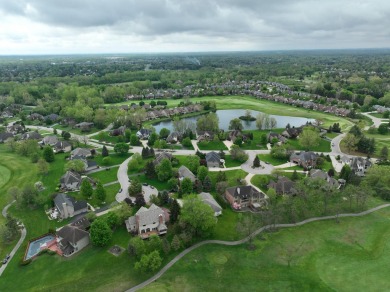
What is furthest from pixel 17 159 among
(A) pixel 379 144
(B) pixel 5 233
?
(A) pixel 379 144

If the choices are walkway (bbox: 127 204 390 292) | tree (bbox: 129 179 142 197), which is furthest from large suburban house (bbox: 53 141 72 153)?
walkway (bbox: 127 204 390 292)

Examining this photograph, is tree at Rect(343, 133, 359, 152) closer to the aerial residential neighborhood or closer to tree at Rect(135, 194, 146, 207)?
the aerial residential neighborhood

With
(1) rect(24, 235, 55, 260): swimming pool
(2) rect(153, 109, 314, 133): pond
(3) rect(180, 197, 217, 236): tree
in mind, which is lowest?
(2) rect(153, 109, 314, 133): pond

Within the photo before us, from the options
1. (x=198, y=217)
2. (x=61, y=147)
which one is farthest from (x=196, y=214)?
(x=61, y=147)

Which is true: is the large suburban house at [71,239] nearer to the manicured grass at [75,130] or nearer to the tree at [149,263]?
the tree at [149,263]

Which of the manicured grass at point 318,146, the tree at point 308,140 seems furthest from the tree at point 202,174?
the tree at point 308,140

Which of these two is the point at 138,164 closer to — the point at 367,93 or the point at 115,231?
the point at 115,231

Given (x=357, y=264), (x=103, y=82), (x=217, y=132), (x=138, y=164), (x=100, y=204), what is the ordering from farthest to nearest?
(x=103, y=82) < (x=217, y=132) < (x=138, y=164) < (x=100, y=204) < (x=357, y=264)
